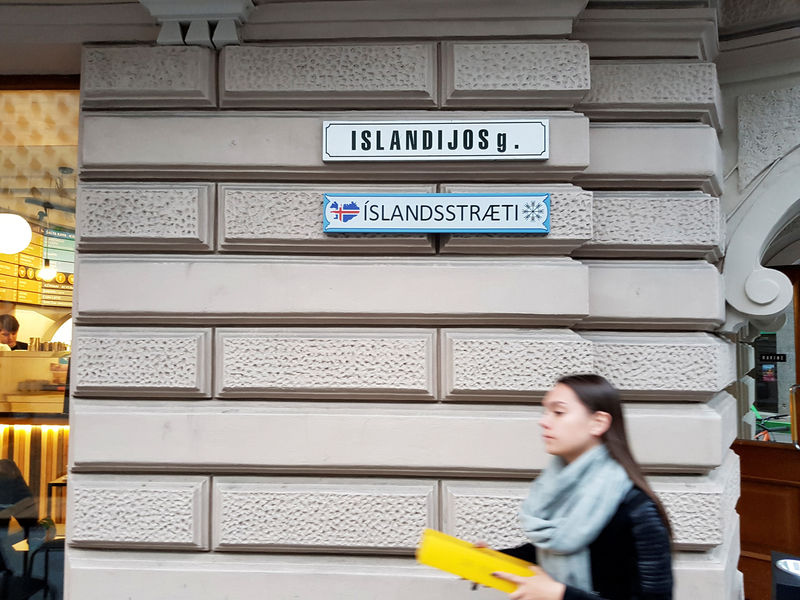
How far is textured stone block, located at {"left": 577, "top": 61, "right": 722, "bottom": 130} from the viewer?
137 inches

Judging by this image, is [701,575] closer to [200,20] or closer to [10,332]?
[200,20]

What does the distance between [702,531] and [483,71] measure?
2403 millimetres

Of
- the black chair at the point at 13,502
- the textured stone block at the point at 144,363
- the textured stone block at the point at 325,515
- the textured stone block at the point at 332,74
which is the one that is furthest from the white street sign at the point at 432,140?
the black chair at the point at 13,502

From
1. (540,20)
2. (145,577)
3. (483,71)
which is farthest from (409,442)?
(540,20)

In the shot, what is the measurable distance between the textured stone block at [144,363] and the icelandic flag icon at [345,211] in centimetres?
84

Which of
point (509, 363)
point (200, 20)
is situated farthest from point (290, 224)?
point (509, 363)

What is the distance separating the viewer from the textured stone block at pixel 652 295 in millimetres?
3426

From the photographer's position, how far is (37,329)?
12.8 feet

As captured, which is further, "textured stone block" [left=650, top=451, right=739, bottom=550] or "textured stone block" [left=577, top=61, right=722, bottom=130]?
"textured stone block" [left=577, top=61, right=722, bottom=130]

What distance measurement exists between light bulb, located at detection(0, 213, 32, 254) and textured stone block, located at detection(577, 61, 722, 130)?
10.2 feet

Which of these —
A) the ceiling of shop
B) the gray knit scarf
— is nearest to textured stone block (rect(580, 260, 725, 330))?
the gray knit scarf

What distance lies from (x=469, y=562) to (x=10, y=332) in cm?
321

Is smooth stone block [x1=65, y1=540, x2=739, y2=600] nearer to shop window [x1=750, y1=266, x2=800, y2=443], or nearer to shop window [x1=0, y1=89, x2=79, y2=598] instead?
shop window [x1=0, y1=89, x2=79, y2=598]

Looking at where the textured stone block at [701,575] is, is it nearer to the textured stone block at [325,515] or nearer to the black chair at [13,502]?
the textured stone block at [325,515]
